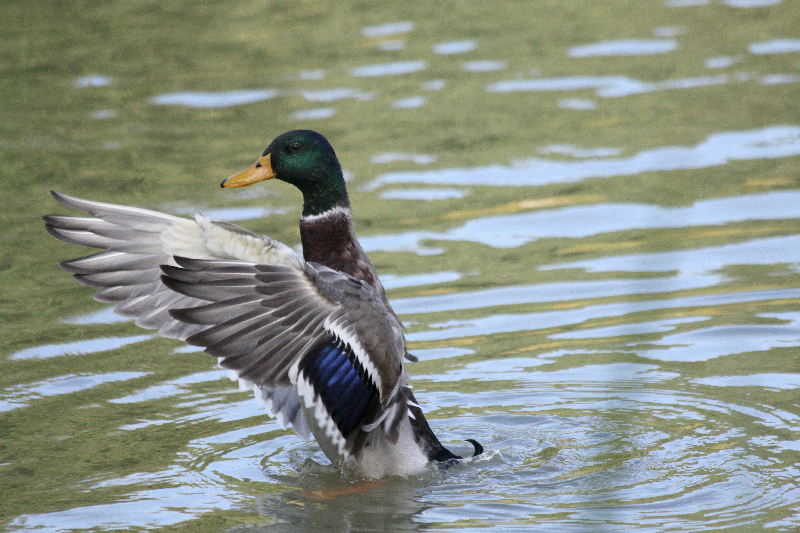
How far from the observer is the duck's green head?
645cm

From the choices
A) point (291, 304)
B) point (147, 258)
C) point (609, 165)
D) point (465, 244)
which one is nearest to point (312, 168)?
point (147, 258)

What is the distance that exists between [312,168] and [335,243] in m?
0.43

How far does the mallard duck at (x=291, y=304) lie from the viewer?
16.4ft

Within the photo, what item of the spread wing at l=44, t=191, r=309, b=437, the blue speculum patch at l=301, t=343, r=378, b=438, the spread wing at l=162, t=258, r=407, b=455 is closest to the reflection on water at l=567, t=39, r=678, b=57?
the spread wing at l=44, t=191, r=309, b=437

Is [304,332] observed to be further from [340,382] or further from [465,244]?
[465,244]

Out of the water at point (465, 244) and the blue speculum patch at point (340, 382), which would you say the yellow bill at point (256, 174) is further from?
the blue speculum patch at point (340, 382)

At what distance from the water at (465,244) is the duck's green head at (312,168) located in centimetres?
119

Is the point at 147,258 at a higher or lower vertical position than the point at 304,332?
higher

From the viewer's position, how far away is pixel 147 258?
6.09 meters

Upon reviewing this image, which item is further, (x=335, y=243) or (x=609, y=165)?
(x=609, y=165)

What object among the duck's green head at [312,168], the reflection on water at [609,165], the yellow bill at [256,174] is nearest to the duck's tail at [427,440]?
the duck's green head at [312,168]

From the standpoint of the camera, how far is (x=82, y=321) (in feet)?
26.2

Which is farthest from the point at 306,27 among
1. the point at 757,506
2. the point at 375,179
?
the point at 757,506

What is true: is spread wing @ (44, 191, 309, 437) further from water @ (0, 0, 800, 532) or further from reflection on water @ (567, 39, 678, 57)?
reflection on water @ (567, 39, 678, 57)
